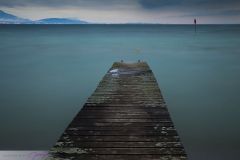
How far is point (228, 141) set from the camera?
10.4m

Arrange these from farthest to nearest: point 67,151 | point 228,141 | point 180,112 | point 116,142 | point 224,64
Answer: point 224,64 → point 180,112 → point 228,141 → point 116,142 → point 67,151

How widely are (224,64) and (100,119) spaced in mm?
25020

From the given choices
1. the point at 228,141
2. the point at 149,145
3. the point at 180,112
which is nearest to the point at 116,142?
the point at 149,145

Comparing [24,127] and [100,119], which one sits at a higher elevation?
[100,119]

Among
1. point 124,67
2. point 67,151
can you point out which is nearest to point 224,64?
point 124,67

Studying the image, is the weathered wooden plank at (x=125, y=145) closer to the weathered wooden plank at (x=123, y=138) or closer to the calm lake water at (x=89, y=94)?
the weathered wooden plank at (x=123, y=138)

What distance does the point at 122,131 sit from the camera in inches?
243

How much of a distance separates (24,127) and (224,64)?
22.5 m

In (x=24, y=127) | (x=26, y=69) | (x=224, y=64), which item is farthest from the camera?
(x=224, y=64)

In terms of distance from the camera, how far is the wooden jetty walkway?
5070 millimetres

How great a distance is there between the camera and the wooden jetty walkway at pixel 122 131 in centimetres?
507

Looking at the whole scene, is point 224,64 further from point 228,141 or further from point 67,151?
point 67,151

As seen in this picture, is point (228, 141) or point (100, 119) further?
point (228, 141)

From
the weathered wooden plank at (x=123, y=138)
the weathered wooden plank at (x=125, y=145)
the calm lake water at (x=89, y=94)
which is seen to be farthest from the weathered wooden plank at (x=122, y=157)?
the calm lake water at (x=89, y=94)
